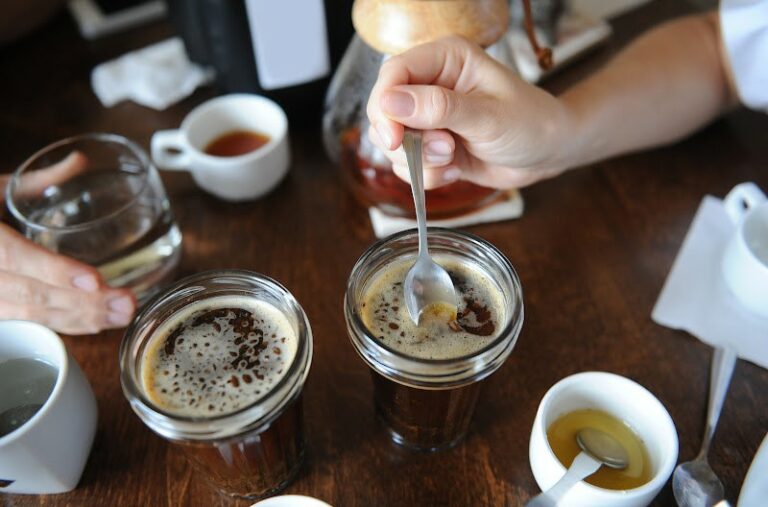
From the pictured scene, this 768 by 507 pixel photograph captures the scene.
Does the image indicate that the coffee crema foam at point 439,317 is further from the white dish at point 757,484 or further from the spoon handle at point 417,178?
the white dish at point 757,484

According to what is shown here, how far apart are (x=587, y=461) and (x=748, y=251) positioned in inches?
13.5

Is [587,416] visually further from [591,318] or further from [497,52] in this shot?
[497,52]

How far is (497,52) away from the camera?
0.82 meters

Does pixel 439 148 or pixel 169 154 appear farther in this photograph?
pixel 169 154

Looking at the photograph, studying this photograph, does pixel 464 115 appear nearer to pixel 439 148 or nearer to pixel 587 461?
pixel 439 148

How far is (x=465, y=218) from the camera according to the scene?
2.95 ft

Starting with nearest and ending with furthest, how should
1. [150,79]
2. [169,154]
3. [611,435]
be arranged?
[611,435]
[169,154]
[150,79]

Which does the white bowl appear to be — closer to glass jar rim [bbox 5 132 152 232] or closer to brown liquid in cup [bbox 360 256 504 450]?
brown liquid in cup [bbox 360 256 504 450]

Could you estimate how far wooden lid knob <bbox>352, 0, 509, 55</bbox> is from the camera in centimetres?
72

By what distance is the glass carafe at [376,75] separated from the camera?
2.38 ft

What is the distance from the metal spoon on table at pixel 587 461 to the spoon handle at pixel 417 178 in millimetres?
239

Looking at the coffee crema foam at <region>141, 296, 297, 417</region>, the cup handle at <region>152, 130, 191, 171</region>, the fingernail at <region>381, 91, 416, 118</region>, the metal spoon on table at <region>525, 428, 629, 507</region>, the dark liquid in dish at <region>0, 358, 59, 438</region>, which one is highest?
the fingernail at <region>381, 91, 416, 118</region>

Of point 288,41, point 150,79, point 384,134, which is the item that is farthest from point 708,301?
point 150,79

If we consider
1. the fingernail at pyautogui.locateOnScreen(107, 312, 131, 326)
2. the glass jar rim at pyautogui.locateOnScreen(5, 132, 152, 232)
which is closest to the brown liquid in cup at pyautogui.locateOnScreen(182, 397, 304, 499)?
the fingernail at pyautogui.locateOnScreen(107, 312, 131, 326)
